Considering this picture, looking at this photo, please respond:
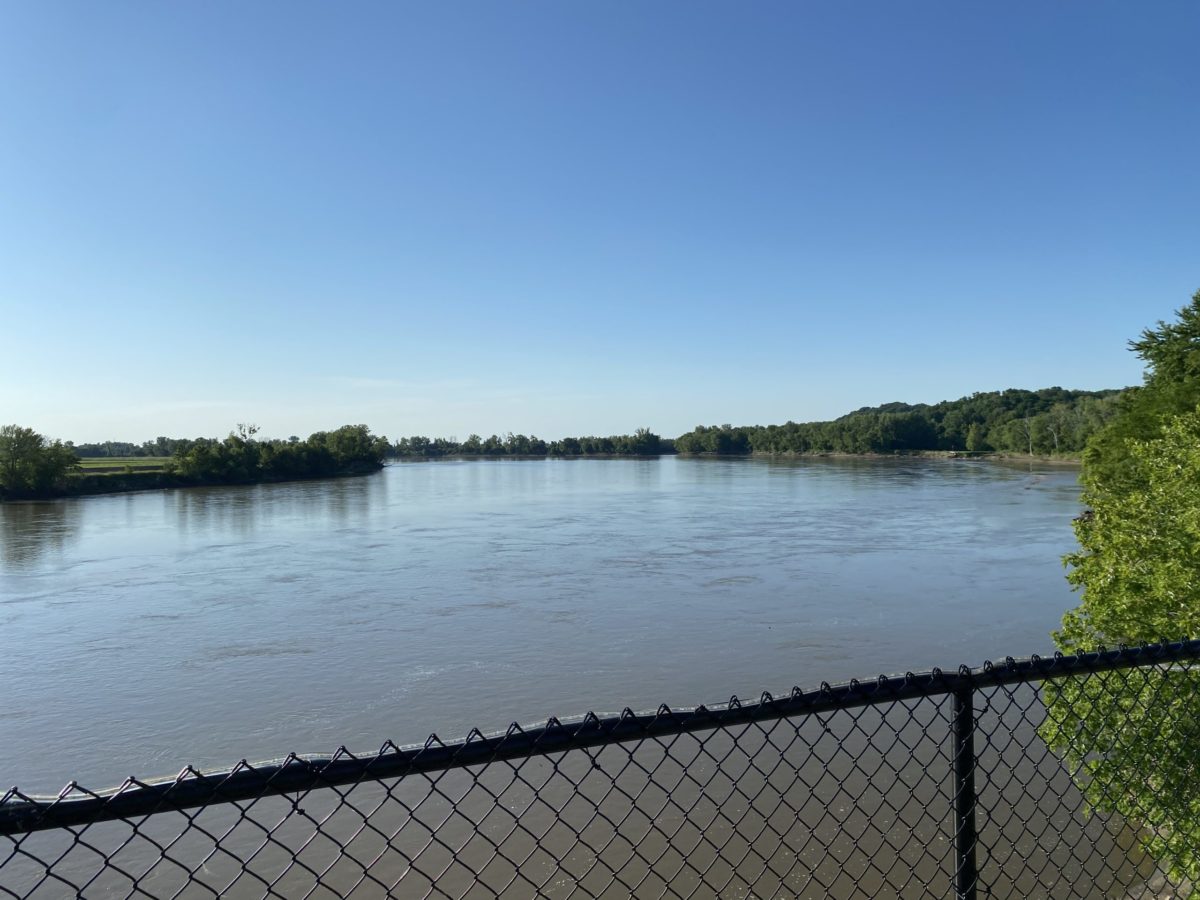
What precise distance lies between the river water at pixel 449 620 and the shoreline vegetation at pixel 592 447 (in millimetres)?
16980

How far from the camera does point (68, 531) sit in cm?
4256

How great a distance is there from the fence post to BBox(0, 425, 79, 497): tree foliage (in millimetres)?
75678

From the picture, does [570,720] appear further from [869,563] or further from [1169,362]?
[1169,362]

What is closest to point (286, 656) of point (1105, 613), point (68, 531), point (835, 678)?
point (835, 678)

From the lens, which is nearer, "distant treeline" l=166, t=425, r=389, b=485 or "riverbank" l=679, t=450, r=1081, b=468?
"distant treeline" l=166, t=425, r=389, b=485

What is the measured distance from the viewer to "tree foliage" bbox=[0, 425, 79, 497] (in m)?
63.9

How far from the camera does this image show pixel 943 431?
15025 cm

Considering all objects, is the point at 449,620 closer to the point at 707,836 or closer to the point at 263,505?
the point at 707,836

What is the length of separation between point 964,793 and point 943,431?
15956 centimetres

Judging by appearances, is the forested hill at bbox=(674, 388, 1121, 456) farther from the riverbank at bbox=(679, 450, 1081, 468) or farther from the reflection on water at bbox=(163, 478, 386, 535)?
the reflection on water at bbox=(163, 478, 386, 535)

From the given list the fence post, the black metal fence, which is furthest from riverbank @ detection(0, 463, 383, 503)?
the fence post

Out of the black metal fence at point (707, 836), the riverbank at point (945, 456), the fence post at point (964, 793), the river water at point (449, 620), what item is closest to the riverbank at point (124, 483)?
the river water at point (449, 620)

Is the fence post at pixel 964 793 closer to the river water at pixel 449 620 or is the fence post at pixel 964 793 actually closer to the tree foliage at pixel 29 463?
the river water at pixel 449 620

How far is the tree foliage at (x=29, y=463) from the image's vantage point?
63.9m
